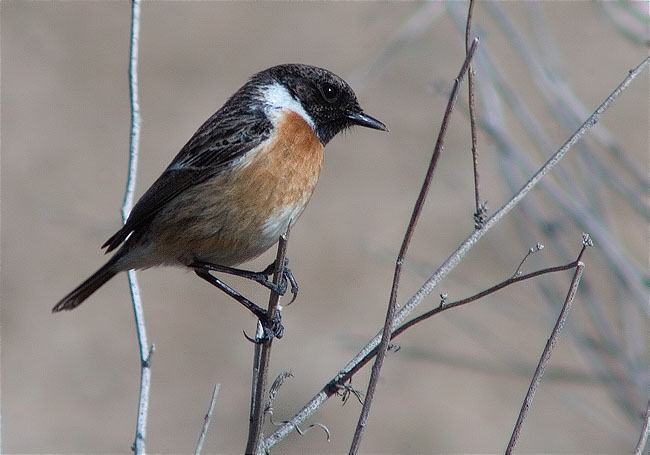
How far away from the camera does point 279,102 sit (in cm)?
399

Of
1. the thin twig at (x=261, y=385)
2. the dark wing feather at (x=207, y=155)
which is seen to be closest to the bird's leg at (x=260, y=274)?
the dark wing feather at (x=207, y=155)

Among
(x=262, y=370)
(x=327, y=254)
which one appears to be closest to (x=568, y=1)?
(x=327, y=254)

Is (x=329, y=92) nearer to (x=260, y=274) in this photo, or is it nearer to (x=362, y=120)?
(x=362, y=120)

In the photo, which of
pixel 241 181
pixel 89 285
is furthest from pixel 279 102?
pixel 89 285

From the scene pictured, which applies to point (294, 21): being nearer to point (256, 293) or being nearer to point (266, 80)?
point (256, 293)

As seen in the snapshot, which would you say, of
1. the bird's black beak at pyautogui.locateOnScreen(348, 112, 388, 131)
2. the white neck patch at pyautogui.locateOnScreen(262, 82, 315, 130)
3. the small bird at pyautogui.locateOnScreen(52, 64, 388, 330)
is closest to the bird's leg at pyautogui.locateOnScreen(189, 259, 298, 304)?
the small bird at pyautogui.locateOnScreen(52, 64, 388, 330)

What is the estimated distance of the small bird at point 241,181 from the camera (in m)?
3.64

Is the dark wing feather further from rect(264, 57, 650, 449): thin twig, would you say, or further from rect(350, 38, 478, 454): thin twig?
rect(350, 38, 478, 454): thin twig

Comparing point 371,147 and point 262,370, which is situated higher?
point 371,147

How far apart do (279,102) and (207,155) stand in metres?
0.38

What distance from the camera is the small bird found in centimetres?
364

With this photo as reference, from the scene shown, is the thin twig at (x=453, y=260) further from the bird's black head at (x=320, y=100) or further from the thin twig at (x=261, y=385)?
the bird's black head at (x=320, y=100)

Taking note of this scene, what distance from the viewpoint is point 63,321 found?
7.61 meters

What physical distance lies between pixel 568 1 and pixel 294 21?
2.84 metres
